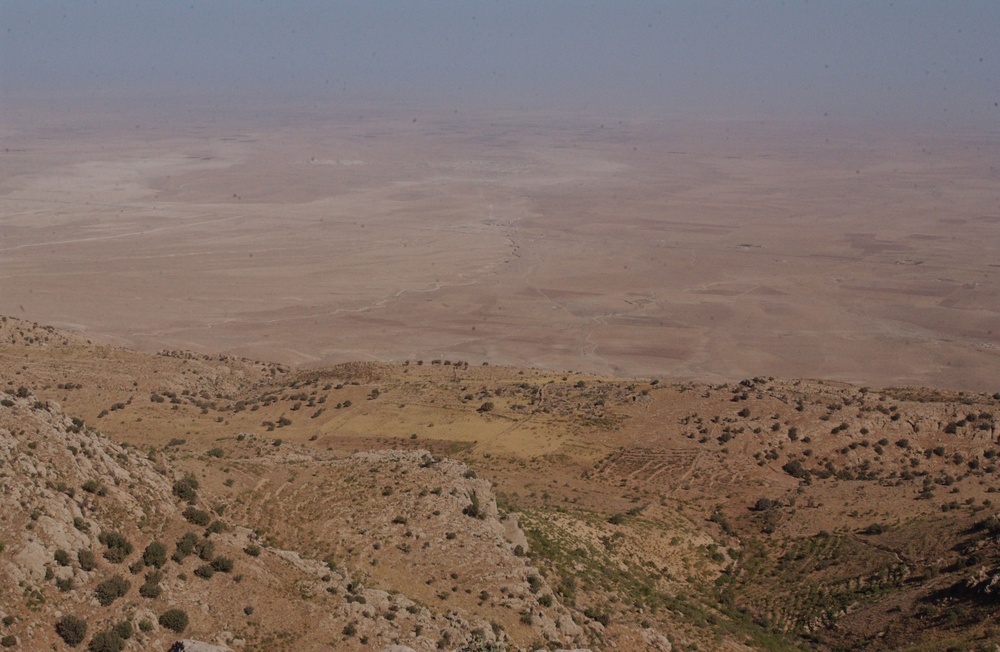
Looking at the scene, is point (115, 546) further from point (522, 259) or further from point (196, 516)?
point (522, 259)

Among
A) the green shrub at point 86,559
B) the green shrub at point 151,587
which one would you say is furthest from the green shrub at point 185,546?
the green shrub at point 86,559

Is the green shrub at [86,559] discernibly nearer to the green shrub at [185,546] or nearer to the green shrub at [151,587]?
the green shrub at [151,587]

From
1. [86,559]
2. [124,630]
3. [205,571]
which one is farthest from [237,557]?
[124,630]

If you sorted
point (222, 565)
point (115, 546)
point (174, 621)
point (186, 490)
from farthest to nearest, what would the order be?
point (186, 490) → point (222, 565) → point (115, 546) → point (174, 621)

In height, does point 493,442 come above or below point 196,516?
below

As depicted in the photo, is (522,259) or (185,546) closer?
(185,546)

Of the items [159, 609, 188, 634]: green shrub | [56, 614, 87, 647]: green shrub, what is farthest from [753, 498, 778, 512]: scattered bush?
[56, 614, 87, 647]: green shrub

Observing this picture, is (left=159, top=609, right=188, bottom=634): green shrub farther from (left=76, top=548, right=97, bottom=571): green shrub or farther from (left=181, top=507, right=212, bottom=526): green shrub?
(left=181, top=507, right=212, bottom=526): green shrub
